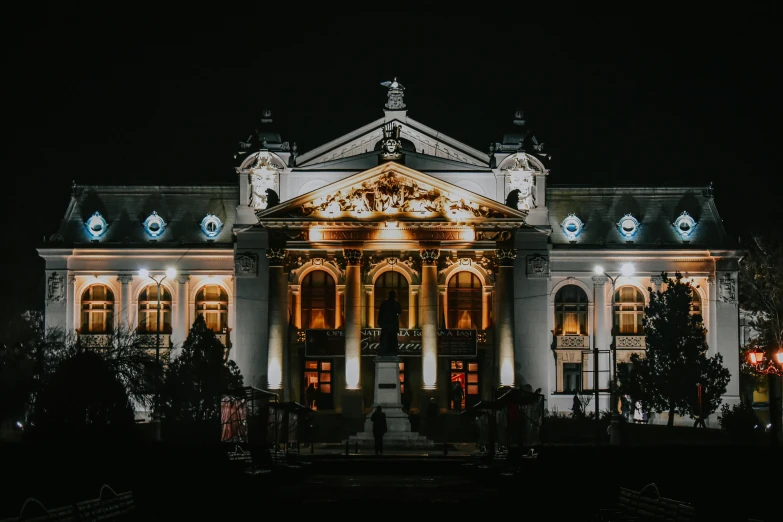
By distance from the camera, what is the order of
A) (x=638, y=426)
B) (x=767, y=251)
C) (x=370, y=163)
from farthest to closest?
(x=767, y=251)
(x=370, y=163)
(x=638, y=426)

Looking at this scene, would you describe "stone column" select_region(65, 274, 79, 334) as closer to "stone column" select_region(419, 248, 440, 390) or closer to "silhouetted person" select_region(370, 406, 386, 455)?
"stone column" select_region(419, 248, 440, 390)

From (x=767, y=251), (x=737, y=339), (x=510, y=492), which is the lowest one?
(x=510, y=492)

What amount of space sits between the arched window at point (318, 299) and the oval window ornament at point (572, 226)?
1591 centimetres

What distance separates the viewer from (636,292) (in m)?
87.8

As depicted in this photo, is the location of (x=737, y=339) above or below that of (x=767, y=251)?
below

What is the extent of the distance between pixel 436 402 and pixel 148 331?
20015 millimetres

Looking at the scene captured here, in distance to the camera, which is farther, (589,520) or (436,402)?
(436,402)

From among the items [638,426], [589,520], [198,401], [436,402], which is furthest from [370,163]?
[589,520]

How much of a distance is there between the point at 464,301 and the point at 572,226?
1026cm

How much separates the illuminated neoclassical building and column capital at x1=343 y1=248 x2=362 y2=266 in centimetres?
10

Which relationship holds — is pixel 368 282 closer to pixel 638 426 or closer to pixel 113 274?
pixel 113 274

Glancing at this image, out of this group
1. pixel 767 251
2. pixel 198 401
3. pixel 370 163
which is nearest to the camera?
pixel 198 401

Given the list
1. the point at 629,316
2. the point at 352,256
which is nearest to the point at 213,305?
the point at 352,256

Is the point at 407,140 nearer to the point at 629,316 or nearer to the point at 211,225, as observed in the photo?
the point at 211,225
